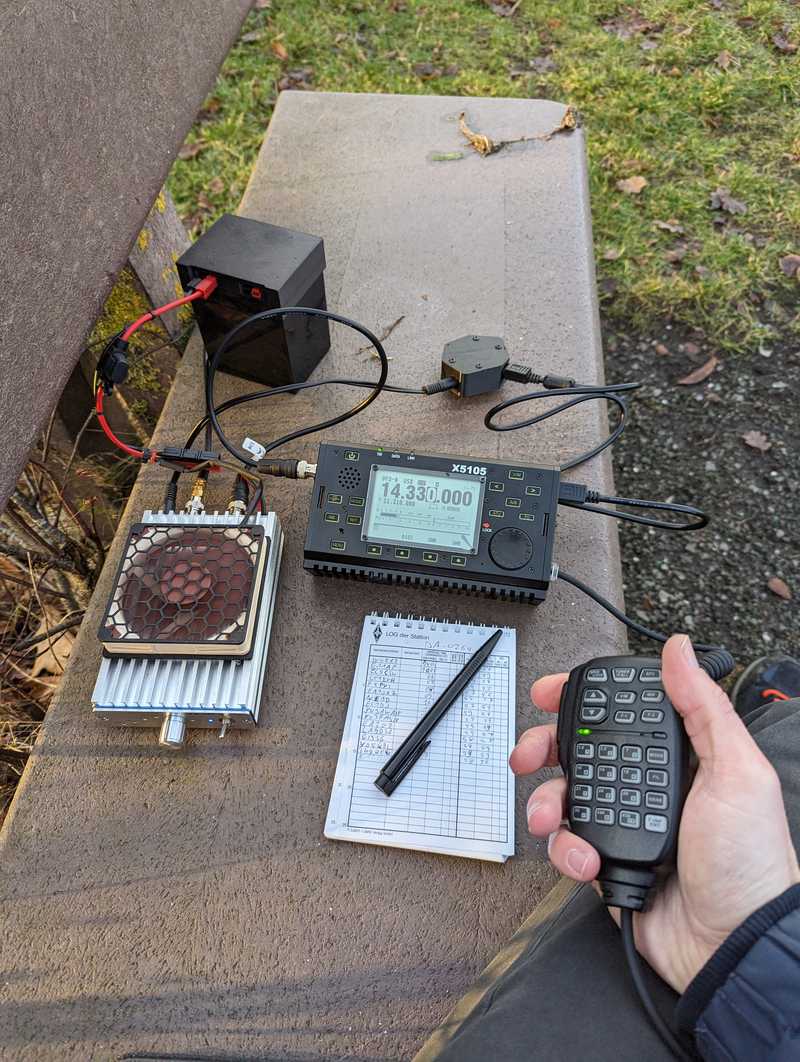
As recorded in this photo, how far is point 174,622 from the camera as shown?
90cm

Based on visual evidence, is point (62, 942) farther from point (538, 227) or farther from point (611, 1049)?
point (538, 227)

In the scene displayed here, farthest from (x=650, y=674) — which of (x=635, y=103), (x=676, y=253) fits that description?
(x=635, y=103)

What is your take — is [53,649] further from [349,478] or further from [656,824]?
[656,824]

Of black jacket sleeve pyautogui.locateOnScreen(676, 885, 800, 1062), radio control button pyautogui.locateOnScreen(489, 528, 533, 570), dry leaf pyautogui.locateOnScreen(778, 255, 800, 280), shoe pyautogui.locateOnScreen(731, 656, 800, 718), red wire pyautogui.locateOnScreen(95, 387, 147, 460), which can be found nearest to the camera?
black jacket sleeve pyautogui.locateOnScreen(676, 885, 800, 1062)

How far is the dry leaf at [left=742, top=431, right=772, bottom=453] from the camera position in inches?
71.5

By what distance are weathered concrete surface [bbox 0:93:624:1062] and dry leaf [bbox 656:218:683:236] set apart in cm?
119

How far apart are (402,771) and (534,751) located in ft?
0.56

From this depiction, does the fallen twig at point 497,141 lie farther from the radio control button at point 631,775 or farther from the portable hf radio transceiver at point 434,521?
the radio control button at point 631,775

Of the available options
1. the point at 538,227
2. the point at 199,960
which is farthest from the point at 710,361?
the point at 199,960

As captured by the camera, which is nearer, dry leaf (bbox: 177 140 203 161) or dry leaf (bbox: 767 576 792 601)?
dry leaf (bbox: 767 576 792 601)

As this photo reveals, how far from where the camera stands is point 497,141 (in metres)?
1.62

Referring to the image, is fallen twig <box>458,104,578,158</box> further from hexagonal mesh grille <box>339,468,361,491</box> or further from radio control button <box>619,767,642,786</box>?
radio control button <box>619,767,642,786</box>

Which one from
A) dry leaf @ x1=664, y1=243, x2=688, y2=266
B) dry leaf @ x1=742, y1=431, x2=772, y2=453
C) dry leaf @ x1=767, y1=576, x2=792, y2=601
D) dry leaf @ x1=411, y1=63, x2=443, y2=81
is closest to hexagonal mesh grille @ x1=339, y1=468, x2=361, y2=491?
dry leaf @ x1=767, y1=576, x2=792, y2=601

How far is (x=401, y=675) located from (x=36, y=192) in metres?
0.77
